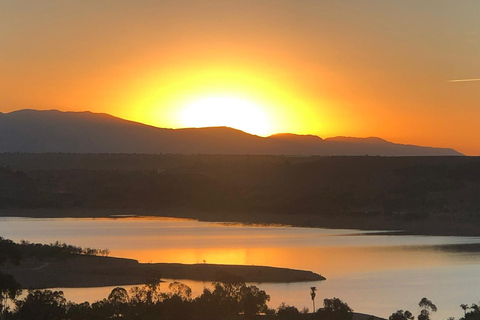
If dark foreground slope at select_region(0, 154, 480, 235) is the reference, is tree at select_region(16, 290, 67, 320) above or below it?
below

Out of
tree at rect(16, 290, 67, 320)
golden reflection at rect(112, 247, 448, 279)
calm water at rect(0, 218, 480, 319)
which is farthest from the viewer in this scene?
golden reflection at rect(112, 247, 448, 279)

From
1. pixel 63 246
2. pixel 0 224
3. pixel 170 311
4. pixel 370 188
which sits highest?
pixel 370 188

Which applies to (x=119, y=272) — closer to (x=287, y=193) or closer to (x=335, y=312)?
(x=335, y=312)

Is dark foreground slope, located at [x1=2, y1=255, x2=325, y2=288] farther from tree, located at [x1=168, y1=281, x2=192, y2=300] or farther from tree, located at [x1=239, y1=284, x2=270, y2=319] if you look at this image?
tree, located at [x1=239, y1=284, x2=270, y2=319]

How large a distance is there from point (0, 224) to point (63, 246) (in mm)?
23546

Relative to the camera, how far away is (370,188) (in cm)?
8675

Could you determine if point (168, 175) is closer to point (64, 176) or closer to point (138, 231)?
point (64, 176)

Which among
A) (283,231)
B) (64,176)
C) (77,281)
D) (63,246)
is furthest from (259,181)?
(77,281)

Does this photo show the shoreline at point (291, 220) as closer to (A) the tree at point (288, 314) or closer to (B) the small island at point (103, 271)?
(B) the small island at point (103, 271)

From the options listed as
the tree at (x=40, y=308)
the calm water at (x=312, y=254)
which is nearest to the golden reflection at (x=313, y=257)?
the calm water at (x=312, y=254)

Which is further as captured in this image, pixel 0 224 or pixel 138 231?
pixel 0 224

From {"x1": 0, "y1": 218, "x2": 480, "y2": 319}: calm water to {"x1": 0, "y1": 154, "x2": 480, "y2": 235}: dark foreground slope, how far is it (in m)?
7.91

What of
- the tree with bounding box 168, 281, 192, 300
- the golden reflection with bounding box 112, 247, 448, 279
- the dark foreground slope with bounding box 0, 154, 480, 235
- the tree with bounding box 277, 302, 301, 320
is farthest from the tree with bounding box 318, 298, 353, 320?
the dark foreground slope with bounding box 0, 154, 480, 235

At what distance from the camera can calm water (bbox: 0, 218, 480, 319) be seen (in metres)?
33.2
